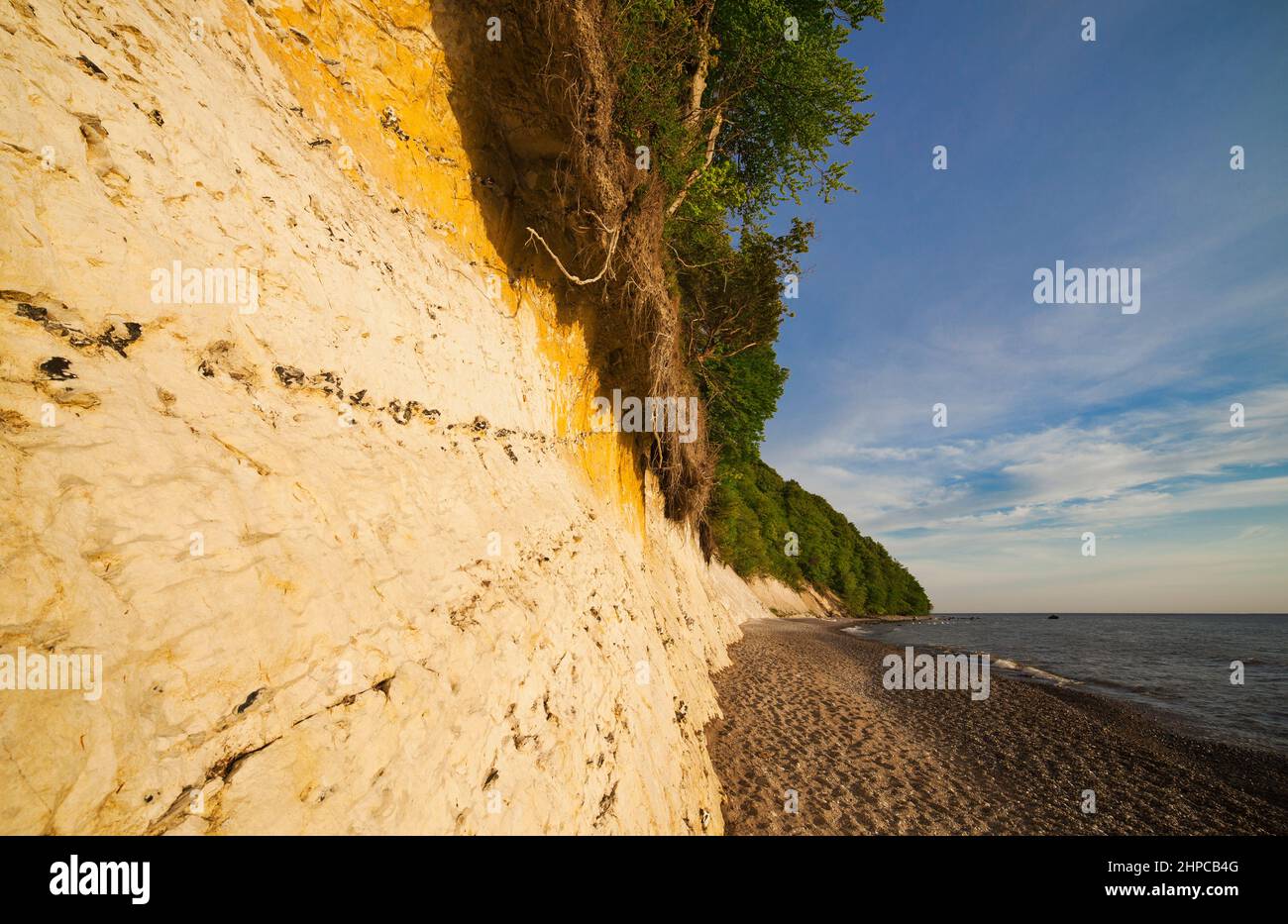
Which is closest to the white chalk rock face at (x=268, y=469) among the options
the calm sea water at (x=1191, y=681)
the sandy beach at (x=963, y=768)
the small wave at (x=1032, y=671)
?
the sandy beach at (x=963, y=768)

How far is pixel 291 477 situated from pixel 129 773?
1.47 metres

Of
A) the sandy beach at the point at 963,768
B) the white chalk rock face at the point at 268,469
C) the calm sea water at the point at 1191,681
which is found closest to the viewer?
the white chalk rock face at the point at 268,469

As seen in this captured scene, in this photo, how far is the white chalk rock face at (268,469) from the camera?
1.81m

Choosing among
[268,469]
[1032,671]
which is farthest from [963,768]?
[1032,671]

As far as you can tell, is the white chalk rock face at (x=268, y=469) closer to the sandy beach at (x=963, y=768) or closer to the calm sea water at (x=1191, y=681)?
the sandy beach at (x=963, y=768)

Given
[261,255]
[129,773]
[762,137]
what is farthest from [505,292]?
[762,137]

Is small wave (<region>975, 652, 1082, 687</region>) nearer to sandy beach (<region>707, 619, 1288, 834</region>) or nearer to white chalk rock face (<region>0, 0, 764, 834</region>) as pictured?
sandy beach (<region>707, 619, 1288, 834</region>)

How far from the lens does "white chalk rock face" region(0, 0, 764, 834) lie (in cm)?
181

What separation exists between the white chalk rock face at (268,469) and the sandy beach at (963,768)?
2.88m

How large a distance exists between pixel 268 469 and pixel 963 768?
441 inches

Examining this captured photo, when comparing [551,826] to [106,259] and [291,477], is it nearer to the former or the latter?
[291,477]

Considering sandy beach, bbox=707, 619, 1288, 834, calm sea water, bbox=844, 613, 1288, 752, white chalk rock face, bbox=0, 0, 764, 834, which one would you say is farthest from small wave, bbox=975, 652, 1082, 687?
white chalk rock face, bbox=0, 0, 764, 834

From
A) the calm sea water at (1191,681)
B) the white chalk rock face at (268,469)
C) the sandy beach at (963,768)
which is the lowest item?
the calm sea water at (1191,681)
